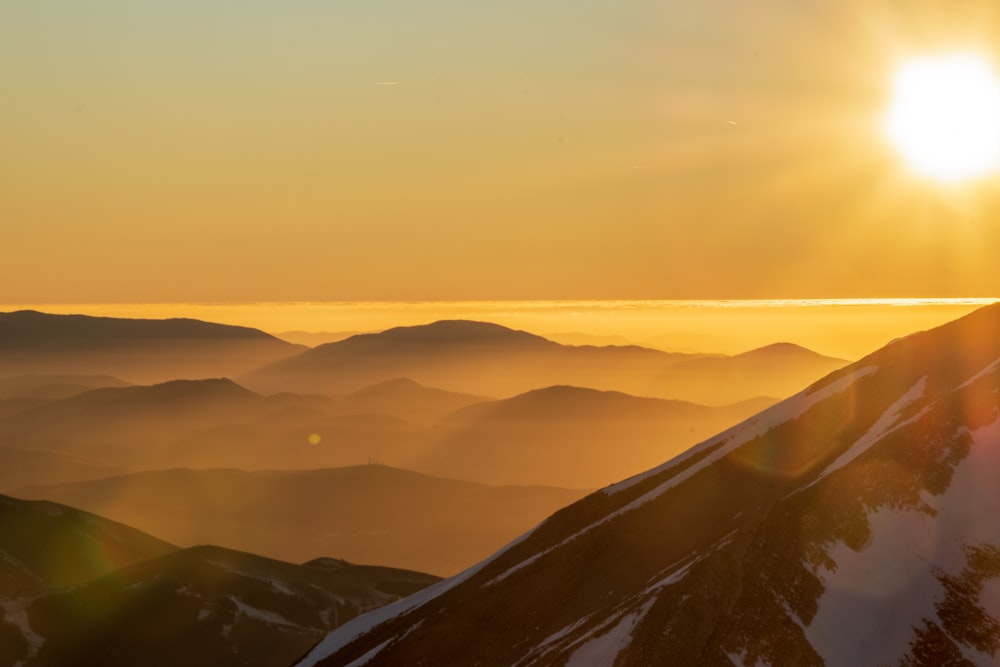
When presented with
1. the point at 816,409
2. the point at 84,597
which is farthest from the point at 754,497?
the point at 84,597

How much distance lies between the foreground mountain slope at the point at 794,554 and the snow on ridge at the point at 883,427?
1.30 ft

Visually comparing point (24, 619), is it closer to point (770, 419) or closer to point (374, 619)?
point (374, 619)

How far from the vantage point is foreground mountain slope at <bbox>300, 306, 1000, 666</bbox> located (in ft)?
264

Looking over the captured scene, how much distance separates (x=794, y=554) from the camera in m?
85.8

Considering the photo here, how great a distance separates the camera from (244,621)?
19050 centimetres

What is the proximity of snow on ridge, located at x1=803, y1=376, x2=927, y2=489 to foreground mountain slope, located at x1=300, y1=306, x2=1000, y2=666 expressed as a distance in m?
0.40

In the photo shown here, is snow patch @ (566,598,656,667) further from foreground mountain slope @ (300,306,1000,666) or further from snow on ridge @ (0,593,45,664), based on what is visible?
snow on ridge @ (0,593,45,664)

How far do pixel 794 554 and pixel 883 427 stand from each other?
2346cm

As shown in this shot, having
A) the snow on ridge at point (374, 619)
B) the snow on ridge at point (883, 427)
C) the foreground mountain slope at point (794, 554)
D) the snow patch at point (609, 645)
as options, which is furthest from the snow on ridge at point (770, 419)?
the snow patch at point (609, 645)

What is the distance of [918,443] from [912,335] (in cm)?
3766

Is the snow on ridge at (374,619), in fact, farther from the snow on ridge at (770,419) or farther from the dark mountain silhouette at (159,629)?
the dark mountain silhouette at (159,629)

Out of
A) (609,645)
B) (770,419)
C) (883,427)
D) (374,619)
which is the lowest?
(374,619)

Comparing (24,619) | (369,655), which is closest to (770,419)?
(369,655)

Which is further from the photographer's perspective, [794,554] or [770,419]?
[770,419]
